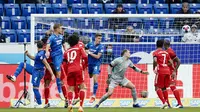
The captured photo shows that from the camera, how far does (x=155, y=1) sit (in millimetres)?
29859

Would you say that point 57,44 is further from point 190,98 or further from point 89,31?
point 190,98

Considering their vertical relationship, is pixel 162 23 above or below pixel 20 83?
above

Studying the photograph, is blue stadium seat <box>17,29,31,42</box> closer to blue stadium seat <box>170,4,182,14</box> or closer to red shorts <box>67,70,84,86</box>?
blue stadium seat <box>170,4,182,14</box>

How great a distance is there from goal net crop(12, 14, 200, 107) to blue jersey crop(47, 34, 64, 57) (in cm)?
198

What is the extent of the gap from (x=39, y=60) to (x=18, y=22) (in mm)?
7022

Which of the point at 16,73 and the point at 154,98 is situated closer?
the point at 16,73

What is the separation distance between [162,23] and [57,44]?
508 cm

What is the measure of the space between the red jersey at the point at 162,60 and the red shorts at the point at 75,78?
12.8ft

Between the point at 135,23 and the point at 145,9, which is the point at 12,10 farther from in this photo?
the point at 135,23

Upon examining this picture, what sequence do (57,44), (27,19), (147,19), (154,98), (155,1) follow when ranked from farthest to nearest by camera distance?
(155,1), (27,19), (147,19), (154,98), (57,44)

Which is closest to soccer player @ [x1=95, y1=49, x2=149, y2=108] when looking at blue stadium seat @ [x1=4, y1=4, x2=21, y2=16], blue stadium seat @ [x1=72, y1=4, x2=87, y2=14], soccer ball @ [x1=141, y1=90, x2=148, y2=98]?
soccer ball @ [x1=141, y1=90, x2=148, y2=98]

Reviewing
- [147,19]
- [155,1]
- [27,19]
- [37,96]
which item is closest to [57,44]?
[37,96]

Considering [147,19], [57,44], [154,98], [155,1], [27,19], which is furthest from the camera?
[155,1]

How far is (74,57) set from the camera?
17938 mm
